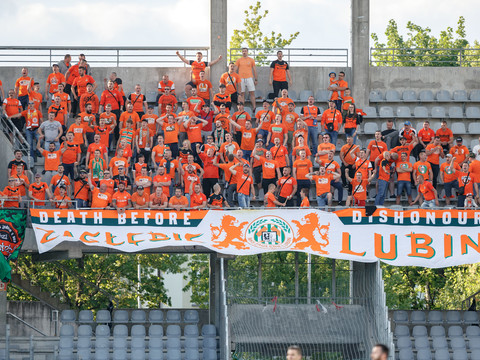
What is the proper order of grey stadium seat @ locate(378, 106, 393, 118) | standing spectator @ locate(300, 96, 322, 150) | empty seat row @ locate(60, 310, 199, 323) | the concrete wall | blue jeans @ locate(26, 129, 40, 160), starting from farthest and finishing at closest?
the concrete wall → grey stadium seat @ locate(378, 106, 393, 118) → standing spectator @ locate(300, 96, 322, 150) → blue jeans @ locate(26, 129, 40, 160) → empty seat row @ locate(60, 310, 199, 323)

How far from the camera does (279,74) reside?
Result: 28.6 meters

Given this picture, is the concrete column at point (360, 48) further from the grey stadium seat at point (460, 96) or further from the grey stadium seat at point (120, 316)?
the grey stadium seat at point (120, 316)

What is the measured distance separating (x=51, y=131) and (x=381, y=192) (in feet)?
28.5

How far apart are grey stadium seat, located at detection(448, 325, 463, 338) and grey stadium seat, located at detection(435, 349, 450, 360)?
1.01m

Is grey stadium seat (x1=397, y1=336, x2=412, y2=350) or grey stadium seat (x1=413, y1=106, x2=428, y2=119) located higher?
grey stadium seat (x1=413, y1=106, x2=428, y2=119)

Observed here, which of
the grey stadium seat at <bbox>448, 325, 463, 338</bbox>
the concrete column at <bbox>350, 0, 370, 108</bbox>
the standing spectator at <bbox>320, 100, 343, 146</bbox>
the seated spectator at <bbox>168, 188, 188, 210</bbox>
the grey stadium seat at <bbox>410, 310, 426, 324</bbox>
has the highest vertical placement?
the concrete column at <bbox>350, 0, 370, 108</bbox>

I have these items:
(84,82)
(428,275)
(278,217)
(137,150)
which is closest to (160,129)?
(137,150)

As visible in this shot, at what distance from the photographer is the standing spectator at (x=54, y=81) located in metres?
27.7

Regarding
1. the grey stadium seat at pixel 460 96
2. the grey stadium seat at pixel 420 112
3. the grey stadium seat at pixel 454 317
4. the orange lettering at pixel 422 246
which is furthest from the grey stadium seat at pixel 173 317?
the grey stadium seat at pixel 460 96

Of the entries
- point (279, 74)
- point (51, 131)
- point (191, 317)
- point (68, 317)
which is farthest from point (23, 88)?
point (191, 317)

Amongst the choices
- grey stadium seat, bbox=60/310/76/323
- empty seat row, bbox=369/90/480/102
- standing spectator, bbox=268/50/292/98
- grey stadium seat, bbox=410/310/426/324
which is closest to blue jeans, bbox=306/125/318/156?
standing spectator, bbox=268/50/292/98

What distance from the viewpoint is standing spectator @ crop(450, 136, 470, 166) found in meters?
26.0

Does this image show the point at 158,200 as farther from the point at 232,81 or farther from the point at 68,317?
the point at 232,81

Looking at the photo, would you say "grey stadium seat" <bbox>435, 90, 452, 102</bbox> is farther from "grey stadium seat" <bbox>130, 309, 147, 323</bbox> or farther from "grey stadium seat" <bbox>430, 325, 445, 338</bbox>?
"grey stadium seat" <bbox>130, 309, 147, 323</bbox>
